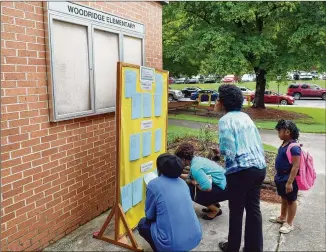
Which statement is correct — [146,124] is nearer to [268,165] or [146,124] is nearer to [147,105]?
[147,105]

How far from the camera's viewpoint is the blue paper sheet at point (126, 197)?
381cm

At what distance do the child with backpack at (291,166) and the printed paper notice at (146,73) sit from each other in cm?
169

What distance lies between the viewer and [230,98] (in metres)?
3.46

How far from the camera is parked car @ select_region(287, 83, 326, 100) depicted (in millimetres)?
29995

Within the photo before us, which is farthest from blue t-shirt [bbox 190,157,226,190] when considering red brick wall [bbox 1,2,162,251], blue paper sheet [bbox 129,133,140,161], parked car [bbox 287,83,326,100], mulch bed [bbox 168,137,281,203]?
parked car [bbox 287,83,326,100]

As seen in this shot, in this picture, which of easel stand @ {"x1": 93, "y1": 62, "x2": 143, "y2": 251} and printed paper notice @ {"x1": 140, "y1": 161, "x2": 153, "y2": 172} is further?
printed paper notice @ {"x1": 140, "y1": 161, "x2": 153, "y2": 172}

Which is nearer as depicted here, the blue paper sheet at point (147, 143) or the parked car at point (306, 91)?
the blue paper sheet at point (147, 143)

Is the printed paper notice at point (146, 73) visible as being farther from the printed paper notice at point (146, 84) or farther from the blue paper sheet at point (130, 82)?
the blue paper sheet at point (130, 82)

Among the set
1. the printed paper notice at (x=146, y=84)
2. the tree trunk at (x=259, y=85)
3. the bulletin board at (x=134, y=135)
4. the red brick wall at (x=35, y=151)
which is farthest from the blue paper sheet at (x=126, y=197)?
the tree trunk at (x=259, y=85)

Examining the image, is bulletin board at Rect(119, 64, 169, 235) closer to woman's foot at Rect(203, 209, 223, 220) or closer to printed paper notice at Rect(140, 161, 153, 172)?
printed paper notice at Rect(140, 161, 153, 172)

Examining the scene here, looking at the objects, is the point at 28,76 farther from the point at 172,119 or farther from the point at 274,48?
the point at 274,48

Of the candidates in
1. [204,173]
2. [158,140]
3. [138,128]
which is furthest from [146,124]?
[204,173]

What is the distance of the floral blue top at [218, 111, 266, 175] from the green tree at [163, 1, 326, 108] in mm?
10754

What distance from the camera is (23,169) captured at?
3383mm
